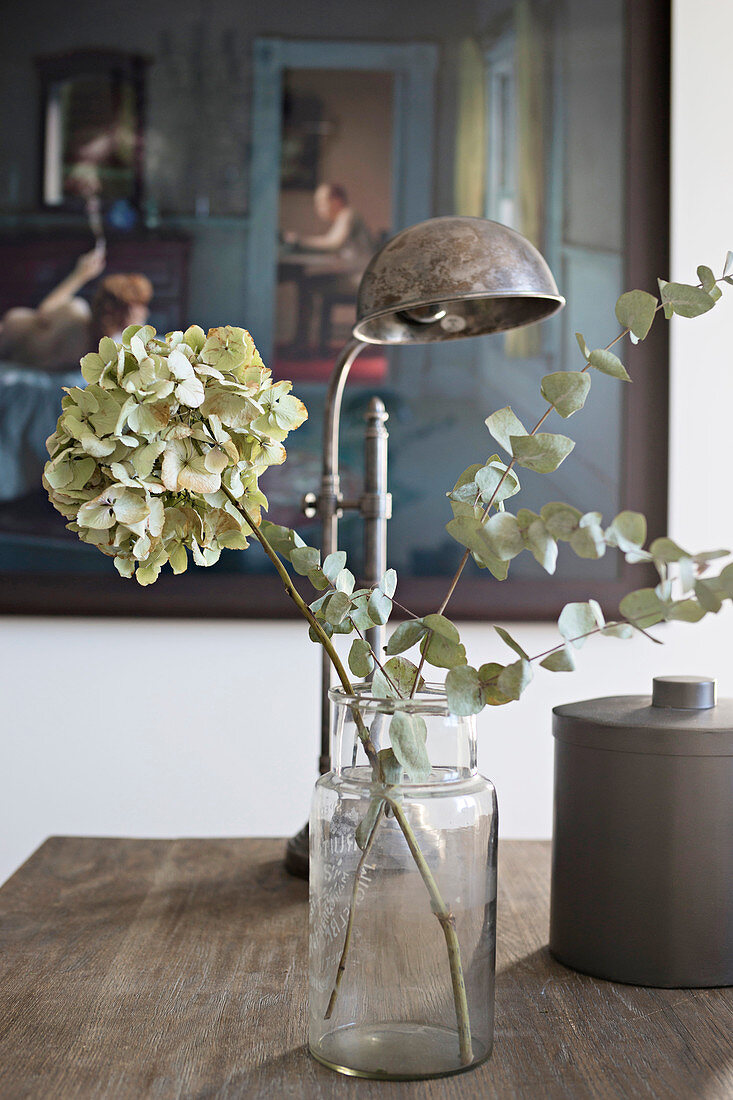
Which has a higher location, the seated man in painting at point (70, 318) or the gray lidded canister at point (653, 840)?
the seated man in painting at point (70, 318)

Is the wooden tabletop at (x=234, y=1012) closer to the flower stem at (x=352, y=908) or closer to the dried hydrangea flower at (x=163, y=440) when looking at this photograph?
the flower stem at (x=352, y=908)

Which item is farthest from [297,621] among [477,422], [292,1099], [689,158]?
[292,1099]

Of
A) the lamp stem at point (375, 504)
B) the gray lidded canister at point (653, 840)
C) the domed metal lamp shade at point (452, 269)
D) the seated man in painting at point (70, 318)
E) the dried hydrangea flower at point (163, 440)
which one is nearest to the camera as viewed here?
the dried hydrangea flower at point (163, 440)

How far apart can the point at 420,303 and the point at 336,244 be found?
40.5 inches

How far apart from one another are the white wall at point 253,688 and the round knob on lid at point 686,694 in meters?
1.02

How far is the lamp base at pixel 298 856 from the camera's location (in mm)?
913

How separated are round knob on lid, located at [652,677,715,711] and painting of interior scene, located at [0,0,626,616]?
3.33 ft

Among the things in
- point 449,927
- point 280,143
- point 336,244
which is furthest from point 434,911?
point 280,143

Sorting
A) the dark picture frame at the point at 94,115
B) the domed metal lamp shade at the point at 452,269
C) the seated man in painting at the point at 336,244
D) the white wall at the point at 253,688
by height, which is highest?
the dark picture frame at the point at 94,115

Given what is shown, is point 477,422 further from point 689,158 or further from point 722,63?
point 722,63

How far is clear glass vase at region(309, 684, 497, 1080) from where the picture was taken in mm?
536

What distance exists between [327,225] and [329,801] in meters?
1.35

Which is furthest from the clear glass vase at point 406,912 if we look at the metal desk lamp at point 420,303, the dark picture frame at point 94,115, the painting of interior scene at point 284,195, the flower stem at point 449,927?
the dark picture frame at point 94,115

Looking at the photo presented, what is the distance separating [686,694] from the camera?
2.20ft
